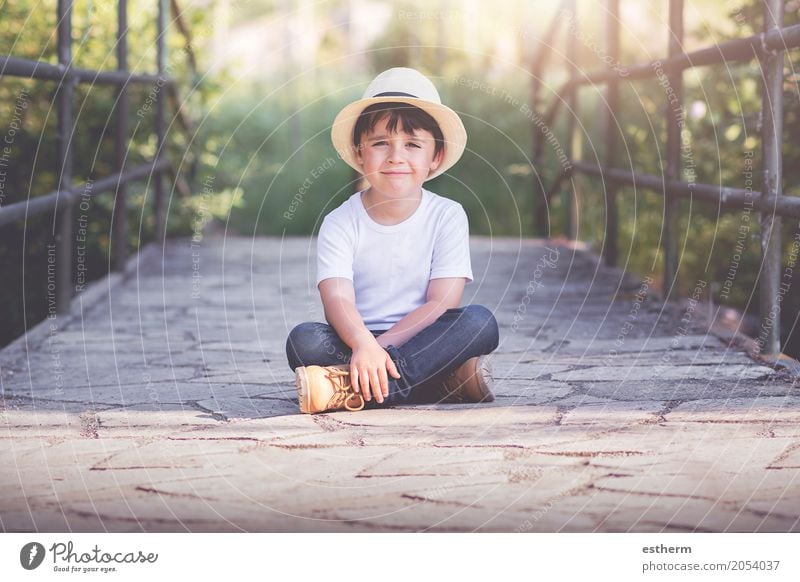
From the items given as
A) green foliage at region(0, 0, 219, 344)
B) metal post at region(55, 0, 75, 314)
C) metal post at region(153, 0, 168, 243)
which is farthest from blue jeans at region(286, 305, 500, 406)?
metal post at region(153, 0, 168, 243)

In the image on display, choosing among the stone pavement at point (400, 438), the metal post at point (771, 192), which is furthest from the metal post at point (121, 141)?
the metal post at point (771, 192)

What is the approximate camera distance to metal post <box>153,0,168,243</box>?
5.74 meters

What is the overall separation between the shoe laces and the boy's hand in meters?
0.02

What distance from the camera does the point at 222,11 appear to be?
6.99m

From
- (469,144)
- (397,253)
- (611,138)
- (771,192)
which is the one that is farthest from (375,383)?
(469,144)

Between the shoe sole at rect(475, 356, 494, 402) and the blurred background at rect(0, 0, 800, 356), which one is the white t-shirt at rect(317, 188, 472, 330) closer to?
the shoe sole at rect(475, 356, 494, 402)

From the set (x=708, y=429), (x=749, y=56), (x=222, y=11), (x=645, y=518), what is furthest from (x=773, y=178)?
(x=222, y=11)

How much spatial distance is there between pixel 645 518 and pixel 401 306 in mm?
1059

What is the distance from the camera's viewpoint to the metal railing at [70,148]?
3.45 meters

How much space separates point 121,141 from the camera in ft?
16.2

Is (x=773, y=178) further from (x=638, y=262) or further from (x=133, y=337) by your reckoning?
(x=638, y=262)

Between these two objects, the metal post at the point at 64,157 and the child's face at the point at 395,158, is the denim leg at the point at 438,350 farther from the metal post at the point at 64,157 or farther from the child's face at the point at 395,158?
the metal post at the point at 64,157

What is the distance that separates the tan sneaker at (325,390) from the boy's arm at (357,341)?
31 millimetres
